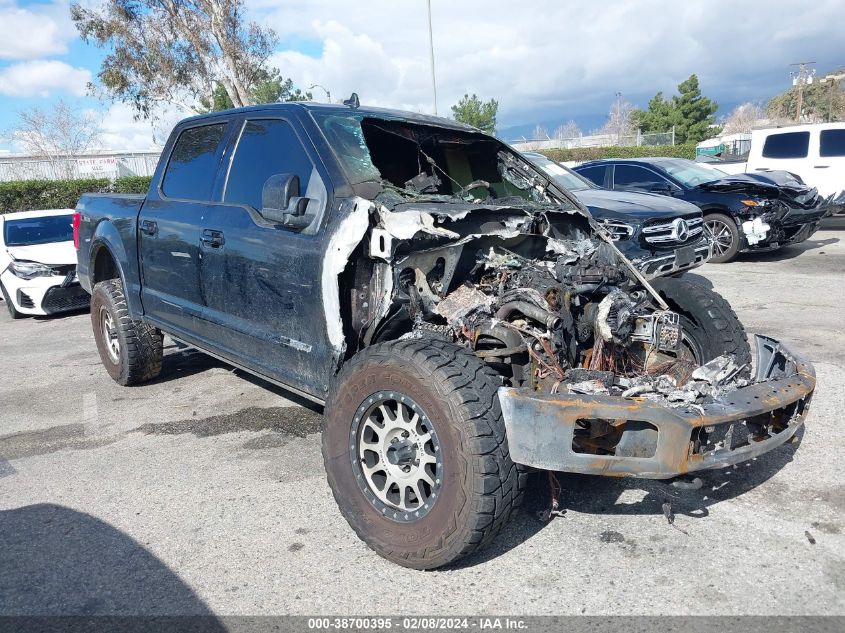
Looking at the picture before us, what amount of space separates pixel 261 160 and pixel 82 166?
3029 centimetres

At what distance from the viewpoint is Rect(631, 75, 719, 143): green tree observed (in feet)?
156

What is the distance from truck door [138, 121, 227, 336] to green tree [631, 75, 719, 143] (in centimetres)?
4821

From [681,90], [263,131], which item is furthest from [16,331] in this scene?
[681,90]

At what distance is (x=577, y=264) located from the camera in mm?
3635

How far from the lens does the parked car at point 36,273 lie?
8.68 meters

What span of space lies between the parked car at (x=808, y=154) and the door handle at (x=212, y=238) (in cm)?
1201

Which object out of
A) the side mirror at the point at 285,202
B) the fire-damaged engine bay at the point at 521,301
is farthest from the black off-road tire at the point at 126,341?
the fire-damaged engine bay at the point at 521,301

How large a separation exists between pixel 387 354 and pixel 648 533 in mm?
1461

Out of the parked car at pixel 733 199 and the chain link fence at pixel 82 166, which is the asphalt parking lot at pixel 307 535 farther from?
the chain link fence at pixel 82 166

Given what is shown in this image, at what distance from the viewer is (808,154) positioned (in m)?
13.4

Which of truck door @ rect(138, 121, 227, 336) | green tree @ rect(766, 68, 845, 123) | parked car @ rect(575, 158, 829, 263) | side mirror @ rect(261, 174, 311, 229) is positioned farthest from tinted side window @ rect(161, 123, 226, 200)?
green tree @ rect(766, 68, 845, 123)

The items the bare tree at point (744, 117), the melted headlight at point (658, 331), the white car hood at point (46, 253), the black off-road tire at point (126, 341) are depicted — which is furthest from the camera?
the bare tree at point (744, 117)

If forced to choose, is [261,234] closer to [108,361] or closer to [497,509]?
[497,509]

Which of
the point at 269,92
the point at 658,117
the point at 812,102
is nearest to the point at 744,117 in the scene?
the point at 812,102
